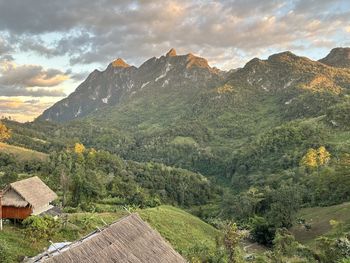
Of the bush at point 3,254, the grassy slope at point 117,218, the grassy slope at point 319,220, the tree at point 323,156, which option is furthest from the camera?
the tree at point 323,156

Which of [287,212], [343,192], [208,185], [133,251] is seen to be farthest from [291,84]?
[133,251]

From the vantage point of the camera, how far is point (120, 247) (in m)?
17.0

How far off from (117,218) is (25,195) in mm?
12187

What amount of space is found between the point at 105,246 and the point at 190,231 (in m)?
34.1

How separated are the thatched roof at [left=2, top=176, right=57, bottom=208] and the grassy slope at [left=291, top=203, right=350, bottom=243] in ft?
99.8

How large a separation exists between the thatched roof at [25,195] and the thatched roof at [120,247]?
15.9 meters

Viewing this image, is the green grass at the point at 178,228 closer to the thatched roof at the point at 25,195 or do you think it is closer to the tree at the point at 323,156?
the thatched roof at the point at 25,195

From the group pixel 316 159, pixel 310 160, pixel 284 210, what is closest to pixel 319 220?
pixel 284 210

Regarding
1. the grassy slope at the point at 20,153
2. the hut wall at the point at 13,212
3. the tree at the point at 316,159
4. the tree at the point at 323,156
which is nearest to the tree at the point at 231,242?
the hut wall at the point at 13,212

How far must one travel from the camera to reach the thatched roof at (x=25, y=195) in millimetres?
→ 31859

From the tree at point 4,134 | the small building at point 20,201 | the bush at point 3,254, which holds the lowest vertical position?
the bush at point 3,254

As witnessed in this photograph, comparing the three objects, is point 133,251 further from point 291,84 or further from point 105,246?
point 291,84

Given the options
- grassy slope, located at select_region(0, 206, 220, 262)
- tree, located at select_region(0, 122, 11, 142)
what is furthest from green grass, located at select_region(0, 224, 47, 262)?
tree, located at select_region(0, 122, 11, 142)

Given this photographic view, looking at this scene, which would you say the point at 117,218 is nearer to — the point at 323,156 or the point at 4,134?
the point at 323,156
